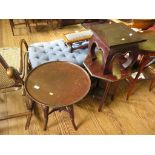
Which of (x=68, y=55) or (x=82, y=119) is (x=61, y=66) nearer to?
(x=68, y=55)

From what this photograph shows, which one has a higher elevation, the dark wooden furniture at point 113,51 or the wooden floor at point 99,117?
the dark wooden furniture at point 113,51

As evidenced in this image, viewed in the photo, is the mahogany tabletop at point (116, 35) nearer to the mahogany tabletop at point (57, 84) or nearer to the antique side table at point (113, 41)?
the antique side table at point (113, 41)

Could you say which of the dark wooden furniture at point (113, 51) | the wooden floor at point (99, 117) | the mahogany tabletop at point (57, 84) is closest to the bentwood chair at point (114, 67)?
the dark wooden furniture at point (113, 51)

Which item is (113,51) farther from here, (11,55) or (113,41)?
(11,55)

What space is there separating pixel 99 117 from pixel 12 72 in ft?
3.49

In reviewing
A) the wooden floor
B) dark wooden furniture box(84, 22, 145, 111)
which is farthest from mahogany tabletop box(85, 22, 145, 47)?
the wooden floor

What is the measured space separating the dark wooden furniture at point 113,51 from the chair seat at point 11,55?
1.26m

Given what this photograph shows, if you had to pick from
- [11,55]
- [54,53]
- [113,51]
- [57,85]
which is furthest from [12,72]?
[11,55]

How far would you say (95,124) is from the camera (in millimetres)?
1944

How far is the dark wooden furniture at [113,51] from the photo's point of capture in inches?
60.3

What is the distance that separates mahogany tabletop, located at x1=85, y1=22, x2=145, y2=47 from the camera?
1.51 m
